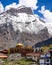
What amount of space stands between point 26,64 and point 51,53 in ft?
18.8

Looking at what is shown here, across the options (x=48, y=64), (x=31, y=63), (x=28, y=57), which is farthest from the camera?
(x=28, y=57)

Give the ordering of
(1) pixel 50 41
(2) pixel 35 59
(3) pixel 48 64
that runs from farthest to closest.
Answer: (1) pixel 50 41 < (2) pixel 35 59 < (3) pixel 48 64

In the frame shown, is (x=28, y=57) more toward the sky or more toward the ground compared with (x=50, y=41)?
more toward the ground

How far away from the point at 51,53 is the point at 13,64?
8.26 metres

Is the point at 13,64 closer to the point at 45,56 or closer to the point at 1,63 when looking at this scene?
the point at 1,63

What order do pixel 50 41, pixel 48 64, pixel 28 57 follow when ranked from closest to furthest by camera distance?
pixel 48 64 → pixel 28 57 → pixel 50 41

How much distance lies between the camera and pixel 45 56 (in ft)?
206

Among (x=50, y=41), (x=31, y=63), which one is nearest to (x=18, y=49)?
(x=31, y=63)

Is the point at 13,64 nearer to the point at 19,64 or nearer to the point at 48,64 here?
the point at 19,64

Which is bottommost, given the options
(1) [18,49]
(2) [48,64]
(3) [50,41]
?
(2) [48,64]

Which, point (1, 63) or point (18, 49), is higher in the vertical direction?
point (18, 49)

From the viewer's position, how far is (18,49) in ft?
315

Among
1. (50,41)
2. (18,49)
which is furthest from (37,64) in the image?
(50,41)

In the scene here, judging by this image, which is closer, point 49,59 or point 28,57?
point 49,59
